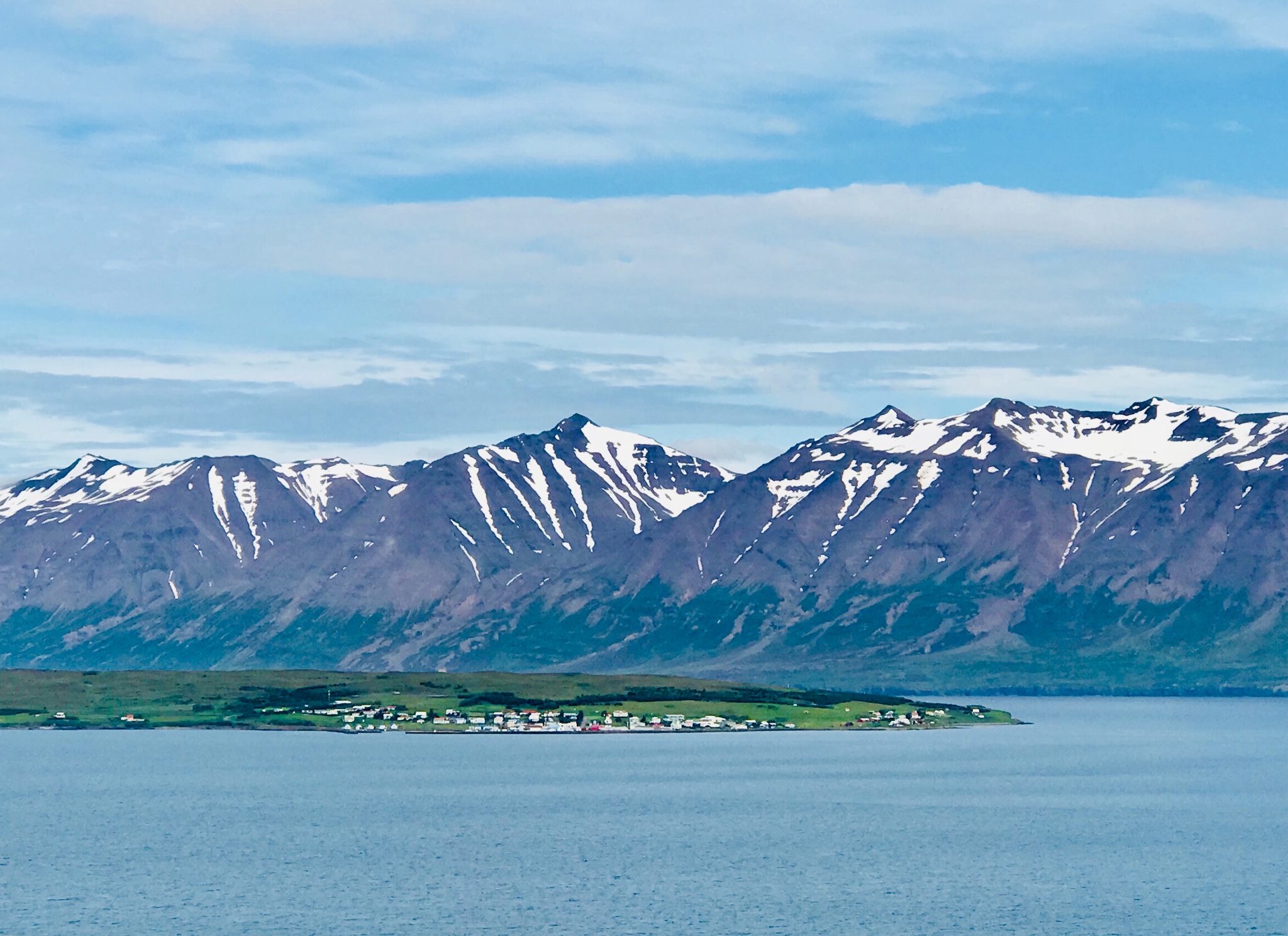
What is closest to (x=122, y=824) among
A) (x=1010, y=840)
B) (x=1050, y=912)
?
(x=1010, y=840)

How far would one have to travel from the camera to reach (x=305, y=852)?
506ft

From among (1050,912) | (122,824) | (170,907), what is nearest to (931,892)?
(1050,912)

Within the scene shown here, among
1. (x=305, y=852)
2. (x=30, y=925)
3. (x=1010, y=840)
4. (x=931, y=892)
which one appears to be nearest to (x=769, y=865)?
(x=931, y=892)

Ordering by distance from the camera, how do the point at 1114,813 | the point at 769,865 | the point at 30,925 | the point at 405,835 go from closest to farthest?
the point at 30,925 → the point at 769,865 → the point at 405,835 → the point at 1114,813

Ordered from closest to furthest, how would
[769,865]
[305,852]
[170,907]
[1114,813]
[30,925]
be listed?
1. [30,925]
2. [170,907]
3. [769,865]
4. [305,852]
5. [1114,813]

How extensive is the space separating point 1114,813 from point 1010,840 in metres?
28.7

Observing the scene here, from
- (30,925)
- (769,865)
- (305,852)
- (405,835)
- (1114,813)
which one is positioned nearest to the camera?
(30,925)

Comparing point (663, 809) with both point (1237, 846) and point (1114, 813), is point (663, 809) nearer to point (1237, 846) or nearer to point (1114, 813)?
point (1114, 813)

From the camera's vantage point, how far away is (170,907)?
123125mm

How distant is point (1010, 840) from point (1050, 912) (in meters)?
40.4

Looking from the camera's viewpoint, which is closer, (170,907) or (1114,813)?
(170,907)

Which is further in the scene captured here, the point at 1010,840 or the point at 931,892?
the point at 1010,840

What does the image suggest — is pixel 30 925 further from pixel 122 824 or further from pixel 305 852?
pixel 122 824

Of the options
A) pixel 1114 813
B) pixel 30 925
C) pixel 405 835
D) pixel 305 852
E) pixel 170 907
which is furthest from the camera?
pixel 1114 813
